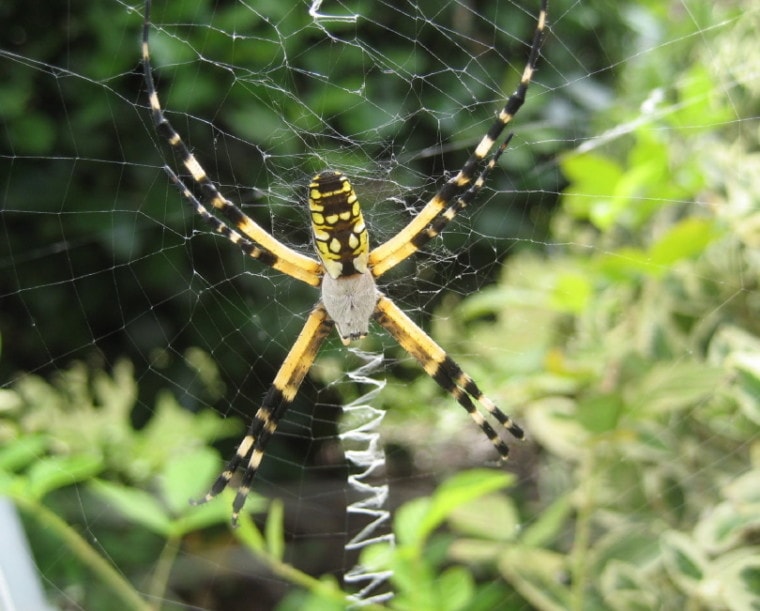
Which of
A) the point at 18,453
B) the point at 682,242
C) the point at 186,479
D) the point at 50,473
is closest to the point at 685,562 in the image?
the point at 682,242

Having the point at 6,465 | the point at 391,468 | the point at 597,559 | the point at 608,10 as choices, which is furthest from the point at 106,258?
the point at 608,10

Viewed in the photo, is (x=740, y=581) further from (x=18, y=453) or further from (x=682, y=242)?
(x=18, y=453)

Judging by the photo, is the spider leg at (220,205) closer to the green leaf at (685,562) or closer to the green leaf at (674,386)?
the green leaf at (674,386)

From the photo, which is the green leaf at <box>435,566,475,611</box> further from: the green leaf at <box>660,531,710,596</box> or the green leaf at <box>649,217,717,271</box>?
the green leaf at <box>649,217,717,271</box>

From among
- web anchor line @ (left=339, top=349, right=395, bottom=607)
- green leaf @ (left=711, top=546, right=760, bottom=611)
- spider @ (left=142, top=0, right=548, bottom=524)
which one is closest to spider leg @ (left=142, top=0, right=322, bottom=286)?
spider @ (left=142, top=0, right=548, bottom=524)

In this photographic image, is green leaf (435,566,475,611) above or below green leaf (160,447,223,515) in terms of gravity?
below
